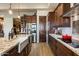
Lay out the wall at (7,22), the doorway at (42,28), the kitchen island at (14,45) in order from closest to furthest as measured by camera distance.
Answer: the kitchen island at (14,45)
the wall at (7,22)
the doorway at (42,28)

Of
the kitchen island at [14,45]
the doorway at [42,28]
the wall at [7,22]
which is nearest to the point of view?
the kitchen island at [14,45]

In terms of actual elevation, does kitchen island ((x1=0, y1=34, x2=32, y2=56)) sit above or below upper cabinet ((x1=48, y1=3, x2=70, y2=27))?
below

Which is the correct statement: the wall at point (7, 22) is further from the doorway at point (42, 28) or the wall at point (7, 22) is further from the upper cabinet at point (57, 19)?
the upper cabinet at point (57, 19)

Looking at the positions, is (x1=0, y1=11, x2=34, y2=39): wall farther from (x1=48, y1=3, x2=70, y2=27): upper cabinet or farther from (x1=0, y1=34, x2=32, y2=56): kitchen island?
(x1=48, y1=3, x2=70, y2=27): upper cabinet

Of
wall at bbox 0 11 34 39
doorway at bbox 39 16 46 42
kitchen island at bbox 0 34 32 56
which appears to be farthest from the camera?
doorway at bbox 39 16 46 42

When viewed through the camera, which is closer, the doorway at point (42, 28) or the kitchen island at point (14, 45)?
the kitchen island at point (14, 45)

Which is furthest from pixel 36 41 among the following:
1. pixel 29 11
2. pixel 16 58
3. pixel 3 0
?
pixel 3 0

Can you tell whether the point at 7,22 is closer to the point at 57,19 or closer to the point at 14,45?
the point at 14,45

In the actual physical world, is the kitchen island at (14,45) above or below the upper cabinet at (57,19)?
below

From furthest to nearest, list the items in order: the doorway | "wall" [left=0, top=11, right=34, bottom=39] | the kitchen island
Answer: the doorway
"wall" [left=0, top=11, right=34, bottom=39]
the kitchen island

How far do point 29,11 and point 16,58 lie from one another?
72 cm

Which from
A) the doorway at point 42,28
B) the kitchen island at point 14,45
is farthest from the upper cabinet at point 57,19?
the kitchen island at point 14,45

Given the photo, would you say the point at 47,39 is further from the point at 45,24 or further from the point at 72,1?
the point at 72,1

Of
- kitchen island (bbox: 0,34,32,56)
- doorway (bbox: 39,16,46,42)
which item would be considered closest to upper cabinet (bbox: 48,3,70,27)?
doorway (bbox: 39,16,46,42)
